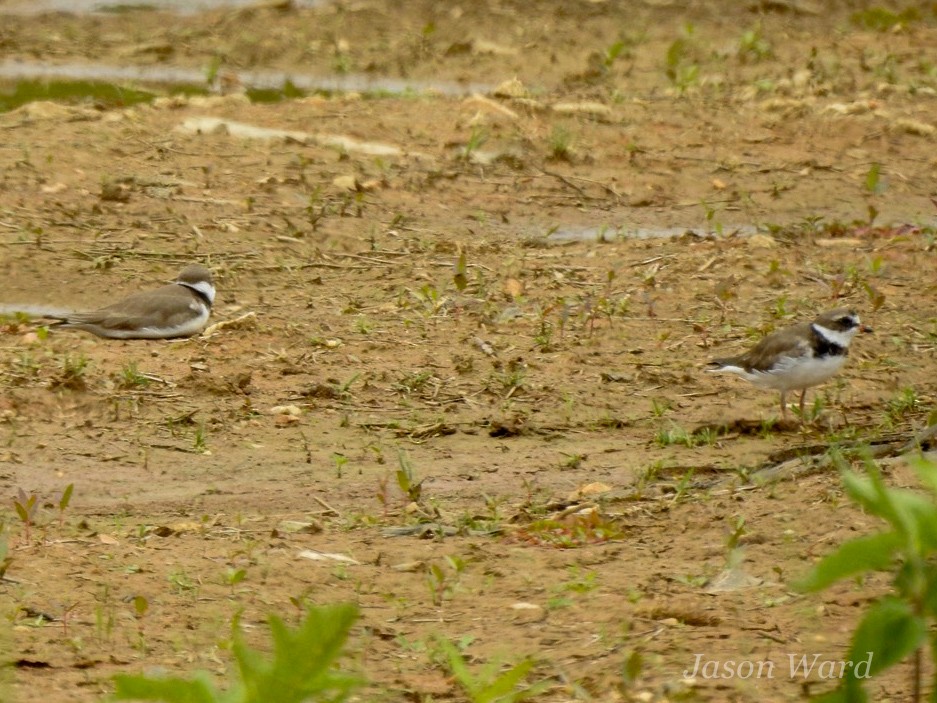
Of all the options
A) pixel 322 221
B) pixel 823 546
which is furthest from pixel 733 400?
pixel 322 221

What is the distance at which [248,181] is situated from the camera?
37.5 feet

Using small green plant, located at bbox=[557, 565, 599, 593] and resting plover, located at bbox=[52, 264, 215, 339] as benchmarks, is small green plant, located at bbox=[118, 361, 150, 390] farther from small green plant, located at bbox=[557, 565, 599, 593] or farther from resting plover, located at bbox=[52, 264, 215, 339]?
small green plant, located at bbox=[557, 565, 599, 593]

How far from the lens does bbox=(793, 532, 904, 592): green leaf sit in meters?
2.47

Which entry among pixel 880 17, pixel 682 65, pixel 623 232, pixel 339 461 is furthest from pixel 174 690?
pixel 880 17

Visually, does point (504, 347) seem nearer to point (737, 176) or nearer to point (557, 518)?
point (557, 518)

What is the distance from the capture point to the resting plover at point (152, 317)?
8922mm

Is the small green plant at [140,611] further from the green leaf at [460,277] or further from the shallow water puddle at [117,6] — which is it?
the shallow water puddle at [117,6]

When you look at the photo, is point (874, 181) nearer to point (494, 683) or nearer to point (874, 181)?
point (874, 181)

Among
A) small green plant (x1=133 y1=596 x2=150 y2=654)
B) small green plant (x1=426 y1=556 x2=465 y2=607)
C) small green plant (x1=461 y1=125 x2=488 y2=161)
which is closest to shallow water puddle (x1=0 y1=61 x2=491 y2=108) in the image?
small green plant (x1=461 y1=125 x2=488 y2=161)

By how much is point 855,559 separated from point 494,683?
6.50 feet

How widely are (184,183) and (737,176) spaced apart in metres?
4.15

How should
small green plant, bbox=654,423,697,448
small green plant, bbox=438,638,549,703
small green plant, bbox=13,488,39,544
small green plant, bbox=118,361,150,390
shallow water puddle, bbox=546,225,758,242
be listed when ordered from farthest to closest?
1. shallow water puddle, bbox=546,225,758,242
2. small green plant, bbox=118,361,150,390
3. small green plant, bbox=654,423,697,448
4. small green plant, bbox=13,488,39,544
5. small green plant, bbox=438,638,549,703

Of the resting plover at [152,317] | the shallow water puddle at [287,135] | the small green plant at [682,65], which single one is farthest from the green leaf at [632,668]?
the small green plant at [682,65]

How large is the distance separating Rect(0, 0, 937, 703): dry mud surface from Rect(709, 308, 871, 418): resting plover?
0.71 feet
